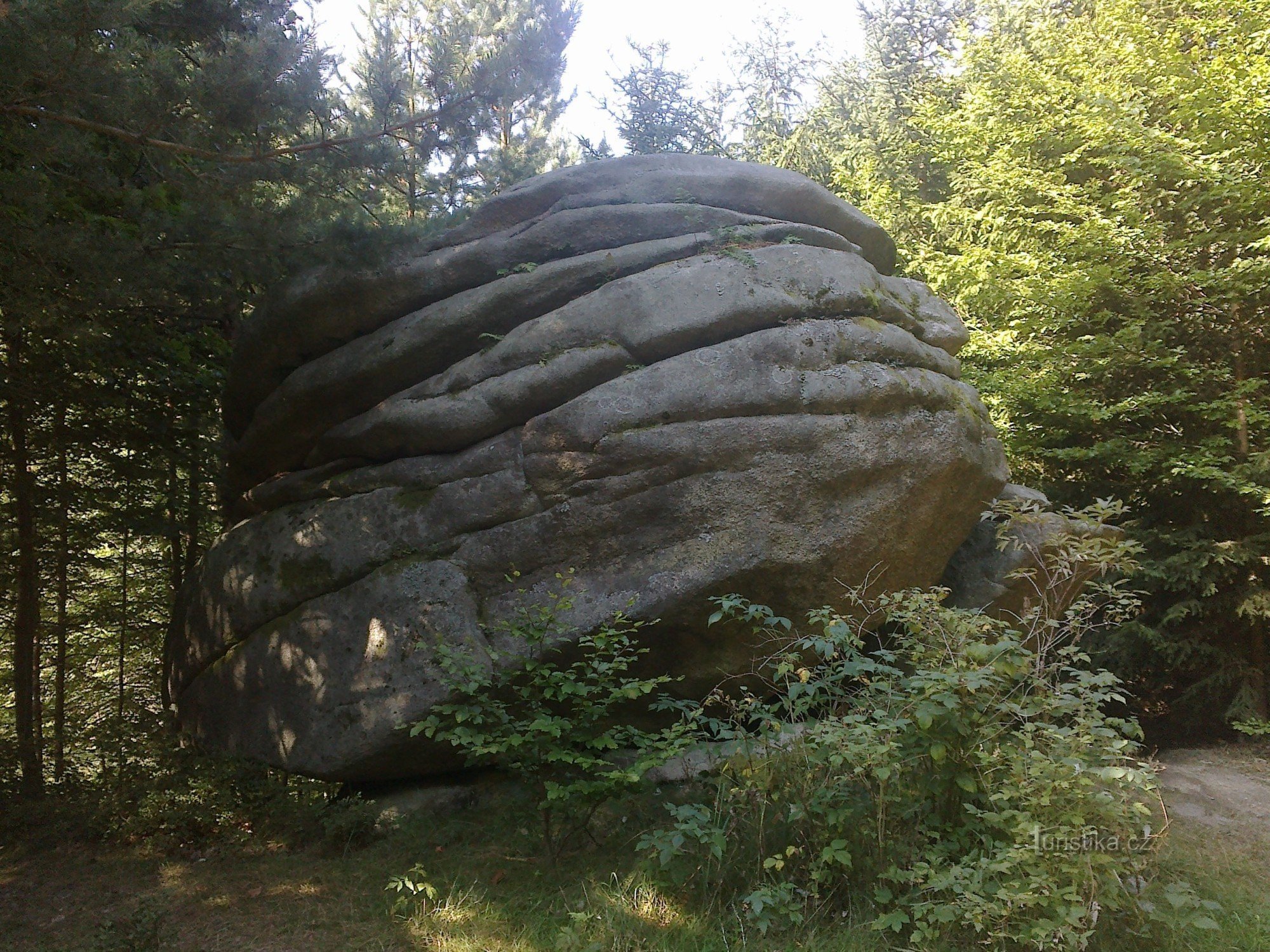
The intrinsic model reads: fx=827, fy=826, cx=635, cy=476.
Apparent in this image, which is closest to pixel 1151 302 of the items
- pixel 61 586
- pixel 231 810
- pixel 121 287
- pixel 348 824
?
pixel 348 824

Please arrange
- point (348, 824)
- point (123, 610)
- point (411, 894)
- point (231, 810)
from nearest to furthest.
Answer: point (411, 894), point (348, 824), point (231, 810), point (123, 610)

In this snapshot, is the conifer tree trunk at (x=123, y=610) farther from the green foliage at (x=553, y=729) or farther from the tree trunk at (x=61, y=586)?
the green foliage at (x=553, y=729)

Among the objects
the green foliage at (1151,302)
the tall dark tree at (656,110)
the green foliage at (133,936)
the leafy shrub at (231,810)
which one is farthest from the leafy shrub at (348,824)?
the tall dark tree at (656,110)

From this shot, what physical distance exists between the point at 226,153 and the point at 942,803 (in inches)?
261

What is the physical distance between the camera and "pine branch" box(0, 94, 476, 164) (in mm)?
5516

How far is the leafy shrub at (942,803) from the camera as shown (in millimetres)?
3887

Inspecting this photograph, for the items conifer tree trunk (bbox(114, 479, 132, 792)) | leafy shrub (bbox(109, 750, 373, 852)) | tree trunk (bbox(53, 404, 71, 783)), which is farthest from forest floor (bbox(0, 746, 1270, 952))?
conifer tree trunk (bbox(114, 479, 132, 792))

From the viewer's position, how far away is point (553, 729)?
209 inches

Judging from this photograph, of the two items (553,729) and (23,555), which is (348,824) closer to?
(553,729)

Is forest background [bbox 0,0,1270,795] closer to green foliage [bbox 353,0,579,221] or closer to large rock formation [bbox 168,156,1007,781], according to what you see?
green foliage [bbox 353,0,579,221]

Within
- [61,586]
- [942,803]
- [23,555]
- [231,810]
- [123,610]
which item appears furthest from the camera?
[123,610]

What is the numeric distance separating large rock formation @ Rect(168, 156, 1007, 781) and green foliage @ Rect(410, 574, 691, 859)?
2.27 ft

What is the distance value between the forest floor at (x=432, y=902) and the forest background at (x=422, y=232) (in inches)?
58.0

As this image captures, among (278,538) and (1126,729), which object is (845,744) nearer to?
(1126,729)
